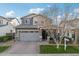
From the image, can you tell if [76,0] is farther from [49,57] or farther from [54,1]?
[49,57]

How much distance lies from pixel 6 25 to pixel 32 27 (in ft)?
2.87

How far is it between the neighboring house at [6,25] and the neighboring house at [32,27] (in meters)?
0.20

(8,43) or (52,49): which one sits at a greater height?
(8,43)

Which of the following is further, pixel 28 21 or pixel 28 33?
pixel 28 33

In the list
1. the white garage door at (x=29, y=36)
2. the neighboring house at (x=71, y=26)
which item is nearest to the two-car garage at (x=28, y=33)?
A: the white garage door at (x=29, y=36)

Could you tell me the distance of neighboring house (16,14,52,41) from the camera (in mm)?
11922

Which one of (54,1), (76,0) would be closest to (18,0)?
(54,1)

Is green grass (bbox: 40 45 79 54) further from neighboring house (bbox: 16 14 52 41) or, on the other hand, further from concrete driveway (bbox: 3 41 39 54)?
neighboring house (bbox: 16 14 52 41)

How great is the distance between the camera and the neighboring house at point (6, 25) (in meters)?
11.9

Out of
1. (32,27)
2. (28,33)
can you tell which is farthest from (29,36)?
(32,27)

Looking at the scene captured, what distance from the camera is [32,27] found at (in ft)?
39.4

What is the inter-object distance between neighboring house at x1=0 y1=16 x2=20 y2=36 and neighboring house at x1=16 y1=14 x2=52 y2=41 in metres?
0.20

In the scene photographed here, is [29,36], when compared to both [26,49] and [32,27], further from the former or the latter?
[26,49]

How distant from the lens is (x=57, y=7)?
11898mm
